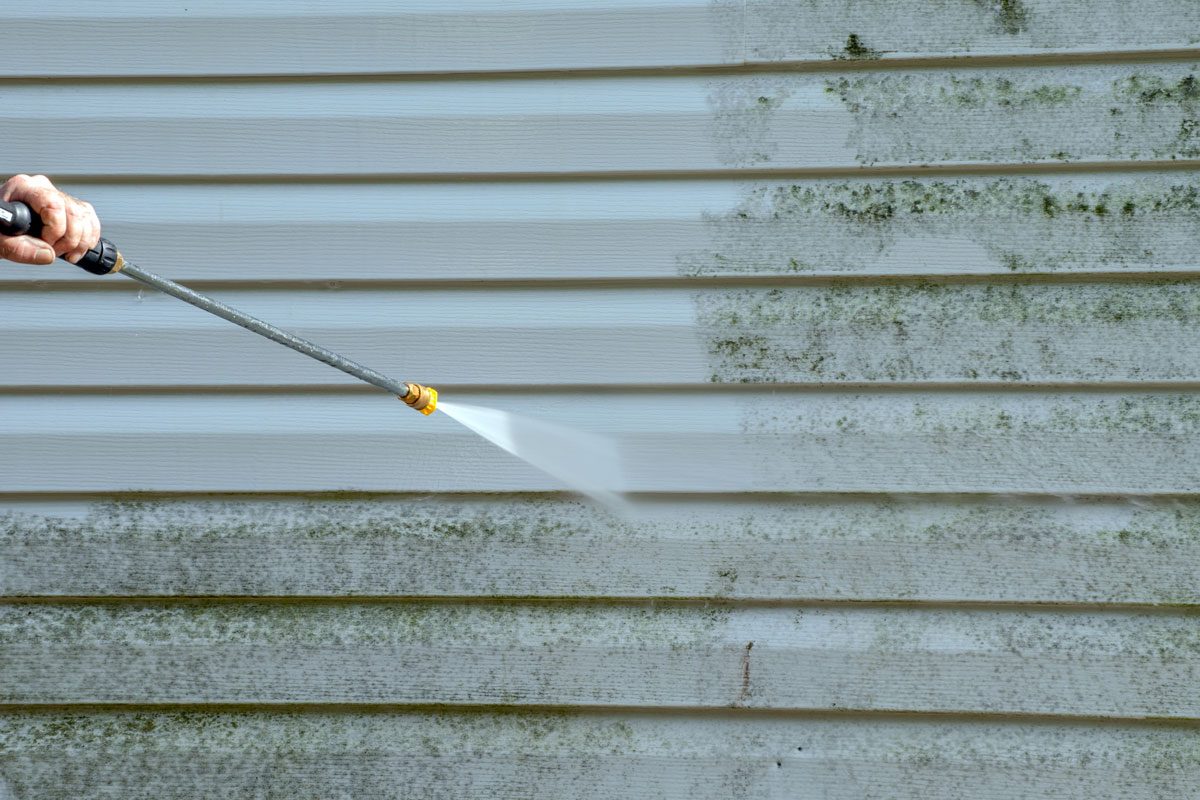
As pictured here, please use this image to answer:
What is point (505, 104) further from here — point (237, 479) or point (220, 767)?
point (220, 767)

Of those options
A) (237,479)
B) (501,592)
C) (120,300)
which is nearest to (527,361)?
(501,592)

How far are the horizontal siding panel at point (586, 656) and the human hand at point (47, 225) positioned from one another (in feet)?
3.75

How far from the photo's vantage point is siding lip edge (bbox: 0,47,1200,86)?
7.64 feet

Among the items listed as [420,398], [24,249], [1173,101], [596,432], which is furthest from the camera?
[596,432]

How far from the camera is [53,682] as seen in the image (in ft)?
8.05

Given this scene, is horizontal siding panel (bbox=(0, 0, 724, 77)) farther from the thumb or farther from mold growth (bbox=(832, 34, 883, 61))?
the thumb

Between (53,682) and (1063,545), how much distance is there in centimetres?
269

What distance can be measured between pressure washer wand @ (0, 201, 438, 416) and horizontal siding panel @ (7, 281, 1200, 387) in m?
0.34

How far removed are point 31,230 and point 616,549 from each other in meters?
1.49

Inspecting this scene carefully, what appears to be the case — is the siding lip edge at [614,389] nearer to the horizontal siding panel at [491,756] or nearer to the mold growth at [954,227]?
the mold growth at [954,227]

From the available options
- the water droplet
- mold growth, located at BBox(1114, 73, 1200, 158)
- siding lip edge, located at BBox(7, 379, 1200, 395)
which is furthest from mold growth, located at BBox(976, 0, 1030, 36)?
the water droplet

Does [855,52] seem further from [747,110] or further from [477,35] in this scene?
[477,35]

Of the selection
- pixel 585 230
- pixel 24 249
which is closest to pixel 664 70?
pixel 585 230

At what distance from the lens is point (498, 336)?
2.41 meters
